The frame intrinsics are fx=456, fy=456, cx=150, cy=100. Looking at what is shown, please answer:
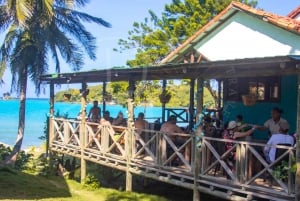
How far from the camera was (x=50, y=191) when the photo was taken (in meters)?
12.2

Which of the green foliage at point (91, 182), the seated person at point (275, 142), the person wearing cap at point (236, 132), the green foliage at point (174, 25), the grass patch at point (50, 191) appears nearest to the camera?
the seated person at point (275, 142)

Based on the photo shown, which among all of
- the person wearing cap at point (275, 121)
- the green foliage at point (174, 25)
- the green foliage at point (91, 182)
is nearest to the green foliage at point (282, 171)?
the person wearing cap at point (275, 121)

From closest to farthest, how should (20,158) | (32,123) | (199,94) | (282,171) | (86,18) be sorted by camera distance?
(282,171)
(199,94)
(20,158)
(86,18)
(32,123)

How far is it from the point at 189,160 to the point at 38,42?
1034 centimetres

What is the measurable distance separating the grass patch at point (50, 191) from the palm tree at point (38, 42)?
388 cm

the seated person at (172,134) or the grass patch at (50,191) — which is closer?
the seated person at (172,134)

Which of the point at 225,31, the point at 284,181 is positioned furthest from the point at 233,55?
the point at 284,181

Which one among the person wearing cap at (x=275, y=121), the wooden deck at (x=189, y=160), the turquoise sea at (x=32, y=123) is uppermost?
the person wearing cap at (x=275, y=121)

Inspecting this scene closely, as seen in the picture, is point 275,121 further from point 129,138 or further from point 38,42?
point 38,42

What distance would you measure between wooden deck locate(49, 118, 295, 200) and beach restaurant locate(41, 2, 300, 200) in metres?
0.02

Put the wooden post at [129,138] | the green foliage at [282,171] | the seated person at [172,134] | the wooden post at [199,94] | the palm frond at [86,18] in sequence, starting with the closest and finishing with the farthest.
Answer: the green foliage at [282,171], the wooden post at [199,94], the seated person at [172,134], the wooden post at [129,138], the palm frond at [86,18]

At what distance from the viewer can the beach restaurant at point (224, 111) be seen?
798cm

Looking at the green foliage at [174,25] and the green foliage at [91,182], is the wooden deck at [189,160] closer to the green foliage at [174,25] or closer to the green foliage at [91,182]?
the green foliage at [91,182]

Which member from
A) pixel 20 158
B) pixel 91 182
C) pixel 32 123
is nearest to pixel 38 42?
pixel 20 158
